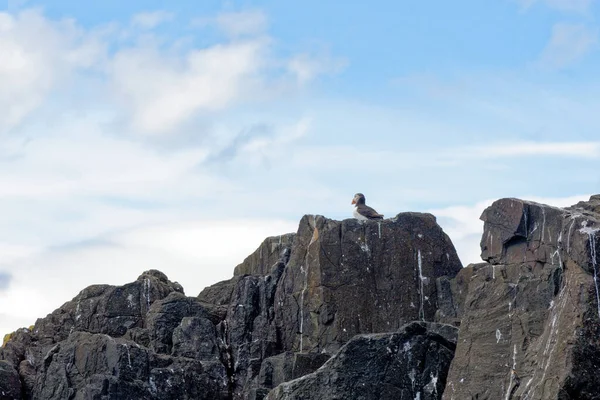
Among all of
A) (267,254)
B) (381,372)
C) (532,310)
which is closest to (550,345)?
(532,310)

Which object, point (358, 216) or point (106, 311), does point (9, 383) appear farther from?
point (358, 216)

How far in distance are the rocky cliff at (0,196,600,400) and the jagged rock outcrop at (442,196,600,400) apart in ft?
0.11

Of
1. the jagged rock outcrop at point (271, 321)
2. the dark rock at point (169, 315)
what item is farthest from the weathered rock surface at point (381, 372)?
the dark rock at point (169, 315)

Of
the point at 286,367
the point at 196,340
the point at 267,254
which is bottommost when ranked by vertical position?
the point at 286,367

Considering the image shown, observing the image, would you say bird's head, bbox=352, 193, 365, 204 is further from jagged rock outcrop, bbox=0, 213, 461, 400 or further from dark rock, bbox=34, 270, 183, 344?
dark rock, bbox=34, 270, 183, 344

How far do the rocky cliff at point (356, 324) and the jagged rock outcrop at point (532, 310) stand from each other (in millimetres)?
32

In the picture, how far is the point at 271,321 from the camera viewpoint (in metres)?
37.8

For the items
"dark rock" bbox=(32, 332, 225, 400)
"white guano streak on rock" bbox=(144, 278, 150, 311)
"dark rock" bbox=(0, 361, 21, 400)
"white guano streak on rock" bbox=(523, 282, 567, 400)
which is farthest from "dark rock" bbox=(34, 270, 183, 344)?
"white guano streak on rock" bbox=(523, 282, 567, 400)

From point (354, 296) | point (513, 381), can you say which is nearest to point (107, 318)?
point (354, 296)

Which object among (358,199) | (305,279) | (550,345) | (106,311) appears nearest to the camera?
(550,345)

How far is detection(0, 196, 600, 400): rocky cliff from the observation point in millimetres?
26641

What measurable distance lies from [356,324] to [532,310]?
8.61m

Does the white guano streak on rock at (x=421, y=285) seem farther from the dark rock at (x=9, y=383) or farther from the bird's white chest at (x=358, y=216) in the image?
the dark rock at (x=9, y=383)

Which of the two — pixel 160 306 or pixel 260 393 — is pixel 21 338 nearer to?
pixel 160 306
